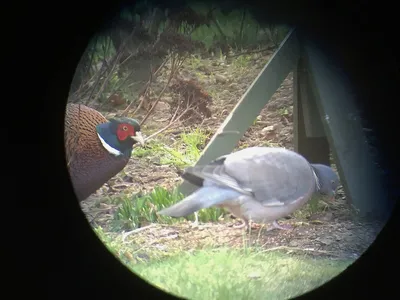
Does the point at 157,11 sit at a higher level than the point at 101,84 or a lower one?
higher

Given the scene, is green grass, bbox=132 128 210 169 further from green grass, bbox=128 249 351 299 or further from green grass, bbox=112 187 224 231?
green grass, bbox=128 249 351 299

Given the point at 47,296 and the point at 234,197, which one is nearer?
the point at 234,197

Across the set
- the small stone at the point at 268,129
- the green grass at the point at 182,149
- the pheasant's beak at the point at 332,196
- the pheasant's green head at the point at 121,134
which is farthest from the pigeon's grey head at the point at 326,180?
the pheasant's green head at the point at 121,134

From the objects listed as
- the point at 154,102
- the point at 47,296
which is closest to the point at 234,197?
the point at 154,102

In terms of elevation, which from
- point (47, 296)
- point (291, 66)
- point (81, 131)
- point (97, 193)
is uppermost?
point (291, 66)

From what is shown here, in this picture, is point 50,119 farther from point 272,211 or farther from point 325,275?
point 325,275

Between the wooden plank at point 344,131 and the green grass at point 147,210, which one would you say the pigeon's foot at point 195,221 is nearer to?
the green grass at point 147,210

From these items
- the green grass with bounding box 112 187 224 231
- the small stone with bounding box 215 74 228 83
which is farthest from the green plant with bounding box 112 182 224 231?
the small stone with bounding box 215 74 228 83
